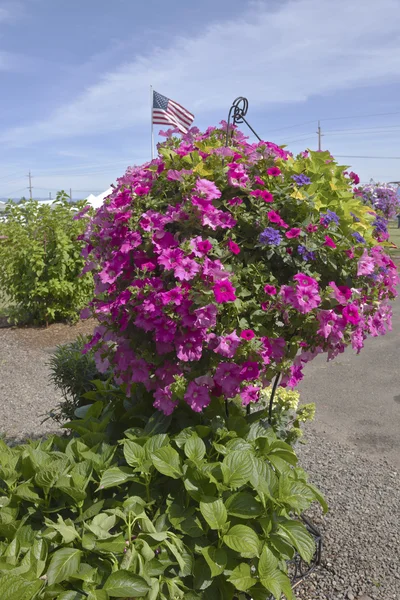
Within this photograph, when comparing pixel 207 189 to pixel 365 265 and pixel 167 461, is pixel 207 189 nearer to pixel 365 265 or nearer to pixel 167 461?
pixel 365 265

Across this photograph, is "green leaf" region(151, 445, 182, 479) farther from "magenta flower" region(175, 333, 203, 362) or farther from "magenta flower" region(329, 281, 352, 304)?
"magenta flower" region(329, 281, 352, 304)

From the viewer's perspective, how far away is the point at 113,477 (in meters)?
1.90

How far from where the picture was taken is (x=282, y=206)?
2.19 meters

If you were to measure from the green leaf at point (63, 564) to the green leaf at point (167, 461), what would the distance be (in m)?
0.38

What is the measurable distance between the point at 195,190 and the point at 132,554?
1330 mm

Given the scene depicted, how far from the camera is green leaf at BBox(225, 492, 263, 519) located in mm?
1837

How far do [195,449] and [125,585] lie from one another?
1.75ft

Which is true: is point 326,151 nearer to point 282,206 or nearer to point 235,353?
point 282,206

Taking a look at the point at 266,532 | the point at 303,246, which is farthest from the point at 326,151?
the point at 266,532

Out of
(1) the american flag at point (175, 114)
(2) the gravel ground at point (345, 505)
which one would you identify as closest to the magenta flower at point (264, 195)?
(2) the gravel ground at point (345, 505)

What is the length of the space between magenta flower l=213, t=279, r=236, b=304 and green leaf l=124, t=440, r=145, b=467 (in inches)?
24.8

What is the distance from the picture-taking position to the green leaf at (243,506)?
184 centimetres

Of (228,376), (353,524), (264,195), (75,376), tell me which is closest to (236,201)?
(264,195)

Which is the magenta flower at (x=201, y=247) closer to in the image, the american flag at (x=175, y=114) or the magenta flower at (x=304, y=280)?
the magenta flower at (x=304, y=280)
